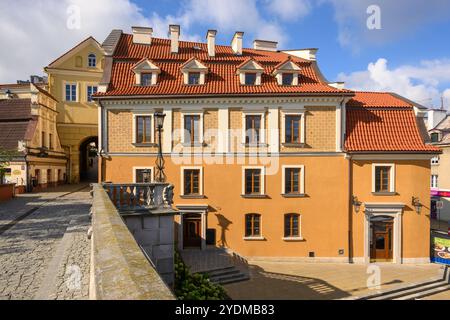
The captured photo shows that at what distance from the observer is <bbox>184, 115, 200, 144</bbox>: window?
1784cm

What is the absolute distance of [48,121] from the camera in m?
28.5

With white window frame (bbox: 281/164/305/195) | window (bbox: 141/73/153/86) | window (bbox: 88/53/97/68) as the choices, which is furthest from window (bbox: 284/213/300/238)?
window (bbox: 88/53/97/68)

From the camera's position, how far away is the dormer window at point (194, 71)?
18.4 m

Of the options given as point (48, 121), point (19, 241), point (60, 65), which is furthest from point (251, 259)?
point (60, 65)

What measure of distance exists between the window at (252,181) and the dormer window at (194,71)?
6.76m

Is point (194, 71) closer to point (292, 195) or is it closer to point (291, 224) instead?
point (292, 195)

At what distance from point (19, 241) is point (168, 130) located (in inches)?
404

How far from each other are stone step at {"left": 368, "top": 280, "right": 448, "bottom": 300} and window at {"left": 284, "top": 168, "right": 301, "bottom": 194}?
708 cm


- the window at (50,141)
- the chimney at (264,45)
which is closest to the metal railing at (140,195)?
the chimney at (264,45)

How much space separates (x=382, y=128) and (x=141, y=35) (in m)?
18.8

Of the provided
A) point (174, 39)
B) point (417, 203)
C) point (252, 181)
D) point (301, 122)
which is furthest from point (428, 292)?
point (174, 39)

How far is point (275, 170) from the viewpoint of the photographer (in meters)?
17.9

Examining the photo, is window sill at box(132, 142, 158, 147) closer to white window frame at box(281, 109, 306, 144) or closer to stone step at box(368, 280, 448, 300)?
white window frame at box(281, 109, 306, 144)

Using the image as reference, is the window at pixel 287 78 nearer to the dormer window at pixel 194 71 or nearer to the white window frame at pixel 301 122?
the white window frame at pixel 301 122
